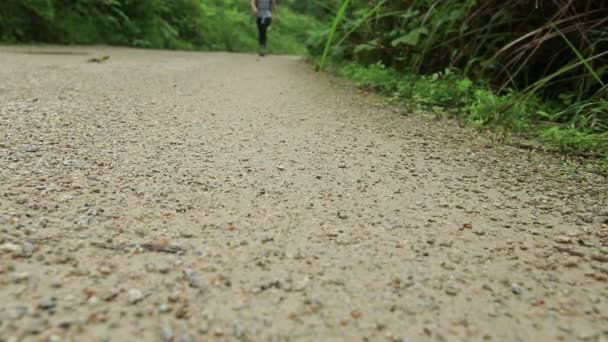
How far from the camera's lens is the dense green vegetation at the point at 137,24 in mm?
6963

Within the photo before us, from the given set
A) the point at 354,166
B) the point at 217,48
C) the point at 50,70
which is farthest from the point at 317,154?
the point at 217,48

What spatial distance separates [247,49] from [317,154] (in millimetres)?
9635

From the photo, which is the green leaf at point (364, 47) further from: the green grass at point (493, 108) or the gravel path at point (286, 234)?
the gravel path at point (286, 234)

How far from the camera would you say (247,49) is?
1113cm

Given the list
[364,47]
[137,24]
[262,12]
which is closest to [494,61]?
[364,47]

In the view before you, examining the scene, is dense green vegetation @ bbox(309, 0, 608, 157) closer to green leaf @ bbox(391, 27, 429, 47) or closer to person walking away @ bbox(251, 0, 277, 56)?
green leaf @ bbox(391, 27, 429, 47)

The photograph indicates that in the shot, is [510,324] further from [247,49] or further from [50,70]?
[247,49]

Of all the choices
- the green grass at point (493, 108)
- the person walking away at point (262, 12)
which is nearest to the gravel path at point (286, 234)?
the green grass at point (493, 108)

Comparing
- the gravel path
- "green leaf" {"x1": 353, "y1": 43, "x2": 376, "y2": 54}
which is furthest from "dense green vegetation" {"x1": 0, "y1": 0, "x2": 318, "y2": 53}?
the gravel path

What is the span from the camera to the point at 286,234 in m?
1.34

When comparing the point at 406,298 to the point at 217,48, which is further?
the point at 217,48

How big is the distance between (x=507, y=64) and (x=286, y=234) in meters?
2.14

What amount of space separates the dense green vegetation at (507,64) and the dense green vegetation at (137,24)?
3.27m

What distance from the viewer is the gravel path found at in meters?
0.97
